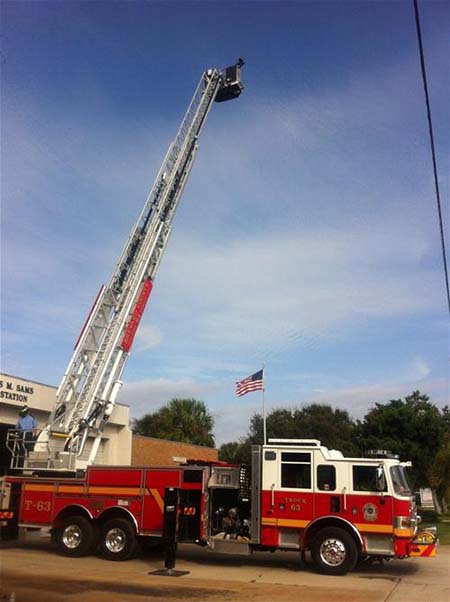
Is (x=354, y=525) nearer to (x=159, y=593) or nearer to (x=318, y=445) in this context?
(x=318, y=445)

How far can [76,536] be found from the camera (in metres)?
14.6

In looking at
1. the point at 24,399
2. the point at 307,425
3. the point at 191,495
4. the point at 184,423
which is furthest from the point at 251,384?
the point at 307,425

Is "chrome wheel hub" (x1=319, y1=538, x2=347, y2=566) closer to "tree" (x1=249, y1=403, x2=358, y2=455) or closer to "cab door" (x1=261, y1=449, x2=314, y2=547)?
"cab door" (x1=261, y1=449, x2=314, y2=547)

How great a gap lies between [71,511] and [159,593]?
17.0ft

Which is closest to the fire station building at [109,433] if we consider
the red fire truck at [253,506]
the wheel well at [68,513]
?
the red fire truck at [253,506]

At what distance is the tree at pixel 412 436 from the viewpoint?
102 ft

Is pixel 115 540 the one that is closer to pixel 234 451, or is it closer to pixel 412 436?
pixel 412 436

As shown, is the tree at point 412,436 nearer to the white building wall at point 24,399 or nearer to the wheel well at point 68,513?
the white building wall at point 24,399

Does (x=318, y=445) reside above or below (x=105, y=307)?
below

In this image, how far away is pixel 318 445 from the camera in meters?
13.6

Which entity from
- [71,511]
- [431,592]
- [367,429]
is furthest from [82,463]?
[367,429]

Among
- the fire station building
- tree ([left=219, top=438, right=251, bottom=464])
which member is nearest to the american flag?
the fire station building

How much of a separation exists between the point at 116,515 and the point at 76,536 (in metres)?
1.16

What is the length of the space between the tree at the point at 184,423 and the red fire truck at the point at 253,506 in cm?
3906
